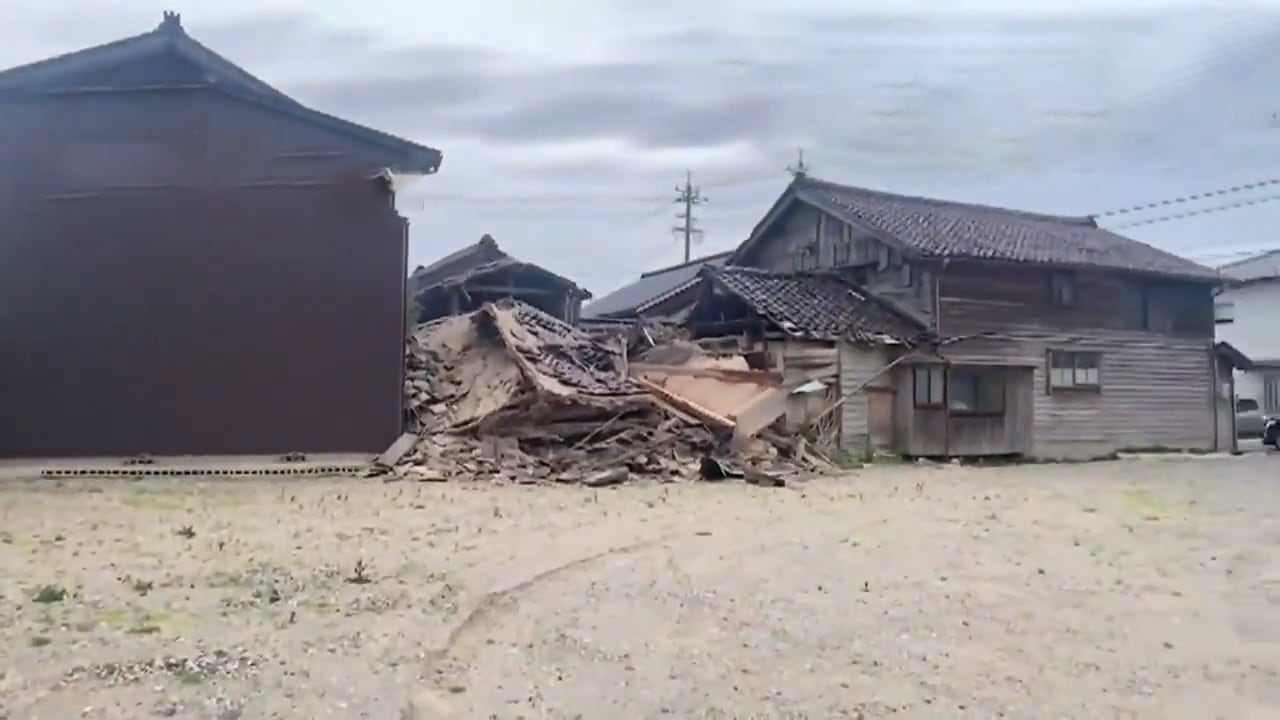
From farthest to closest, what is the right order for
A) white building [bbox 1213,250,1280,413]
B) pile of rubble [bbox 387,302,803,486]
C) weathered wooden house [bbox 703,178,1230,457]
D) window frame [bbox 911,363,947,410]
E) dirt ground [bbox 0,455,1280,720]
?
white building [bbox 1213,250,1280,413]
weathered wooden house [bbox 703,178,1230,457]
window frame [bbox 911,363,947,410]
pile of rubble [bbox 387,302,803,486]
dirt ground [bbox 0,455,1280,720]

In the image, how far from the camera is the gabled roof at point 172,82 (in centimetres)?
1188

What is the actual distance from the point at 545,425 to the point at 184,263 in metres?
4.61

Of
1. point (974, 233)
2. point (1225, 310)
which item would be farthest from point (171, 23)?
point (1225, 310)

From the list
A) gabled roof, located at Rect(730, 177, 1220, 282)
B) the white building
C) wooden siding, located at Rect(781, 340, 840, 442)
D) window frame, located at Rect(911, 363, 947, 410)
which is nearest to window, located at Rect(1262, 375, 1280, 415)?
the white building

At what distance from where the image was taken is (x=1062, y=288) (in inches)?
797

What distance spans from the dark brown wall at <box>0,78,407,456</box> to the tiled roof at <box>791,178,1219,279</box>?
10.3 m

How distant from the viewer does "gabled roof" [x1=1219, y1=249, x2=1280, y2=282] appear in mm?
35084

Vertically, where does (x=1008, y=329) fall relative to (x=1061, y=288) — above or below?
below

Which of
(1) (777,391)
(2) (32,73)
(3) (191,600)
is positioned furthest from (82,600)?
(1) (777,391)

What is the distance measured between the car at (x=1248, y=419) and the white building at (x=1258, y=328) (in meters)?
5.12

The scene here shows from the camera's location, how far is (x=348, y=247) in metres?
12.7

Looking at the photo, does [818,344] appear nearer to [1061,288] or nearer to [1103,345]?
[1061,288]

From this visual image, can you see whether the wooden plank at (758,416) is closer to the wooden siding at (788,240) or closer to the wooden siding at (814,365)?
the wooden siding at (814,365)

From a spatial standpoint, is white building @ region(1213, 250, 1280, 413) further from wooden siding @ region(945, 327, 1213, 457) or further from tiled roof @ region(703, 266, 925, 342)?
tiled roof @ region(703, 266, 925, 342)
